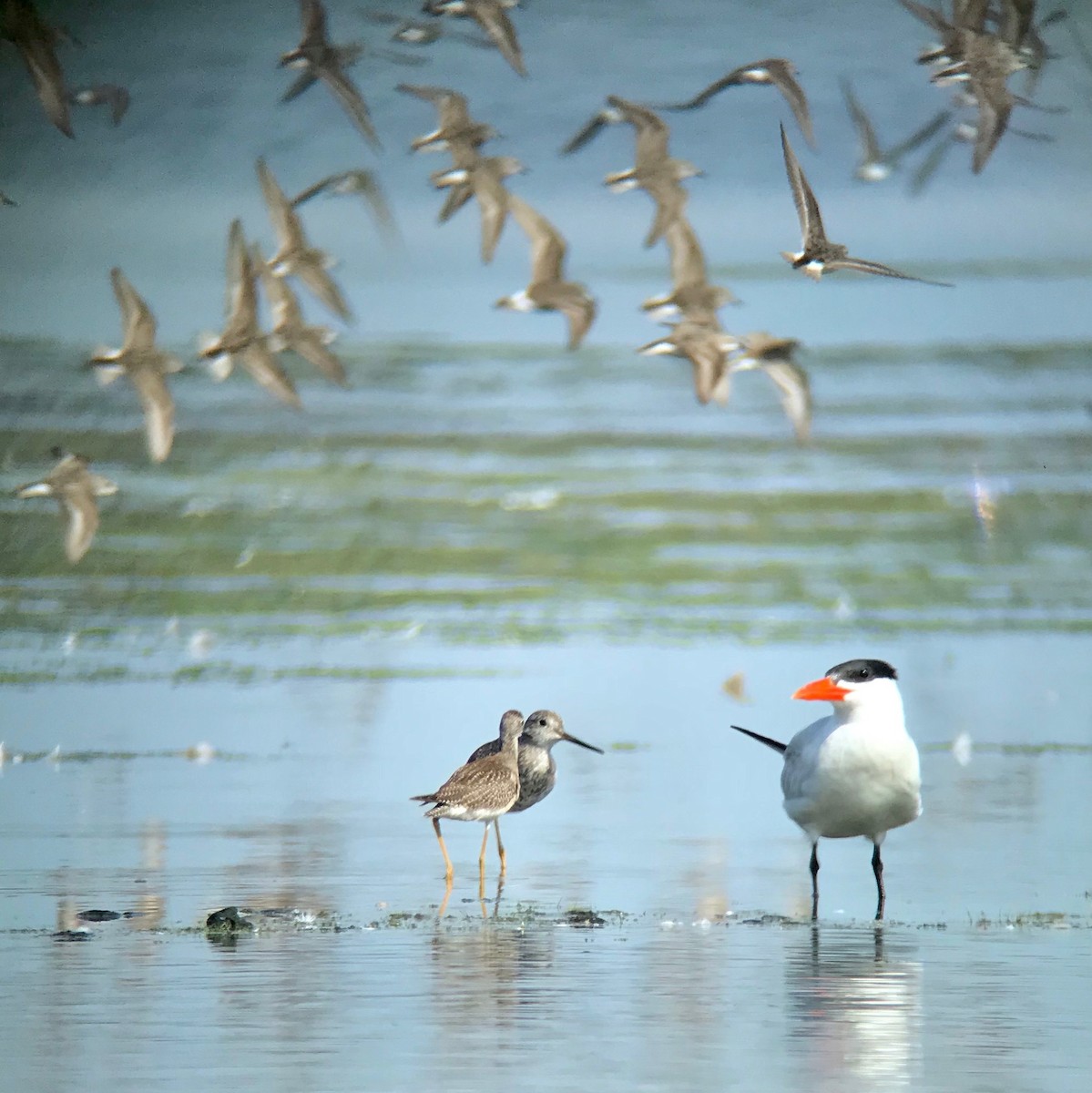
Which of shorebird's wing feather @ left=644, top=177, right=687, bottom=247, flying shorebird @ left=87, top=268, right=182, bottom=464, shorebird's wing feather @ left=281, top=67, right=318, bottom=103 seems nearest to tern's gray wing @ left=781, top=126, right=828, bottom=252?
shorebird's wing feather @ left=644, top=177, right=687, bottom=247

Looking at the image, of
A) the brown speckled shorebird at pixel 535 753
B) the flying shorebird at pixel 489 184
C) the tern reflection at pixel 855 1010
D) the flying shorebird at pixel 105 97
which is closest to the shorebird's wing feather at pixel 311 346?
the flying shorebird at pixel 489 184

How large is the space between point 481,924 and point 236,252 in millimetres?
8283

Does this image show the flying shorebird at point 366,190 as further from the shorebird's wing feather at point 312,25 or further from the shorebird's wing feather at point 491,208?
the shorebird's wing feather at point 491,208

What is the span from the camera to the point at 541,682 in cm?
1112

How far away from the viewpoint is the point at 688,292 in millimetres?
14367

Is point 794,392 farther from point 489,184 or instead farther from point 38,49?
point 38,49

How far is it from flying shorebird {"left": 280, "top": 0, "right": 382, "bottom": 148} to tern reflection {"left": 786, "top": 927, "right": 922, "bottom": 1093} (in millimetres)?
10110

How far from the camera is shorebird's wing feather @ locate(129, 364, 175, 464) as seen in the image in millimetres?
14141

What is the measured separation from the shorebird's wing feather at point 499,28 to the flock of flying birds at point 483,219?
0.06 feet

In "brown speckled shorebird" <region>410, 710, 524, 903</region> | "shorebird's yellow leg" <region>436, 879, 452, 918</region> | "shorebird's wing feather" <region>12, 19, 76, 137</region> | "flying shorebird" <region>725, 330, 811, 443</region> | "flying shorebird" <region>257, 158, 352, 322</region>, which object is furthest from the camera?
"shorebird's wing feather" <region>12, 19, 76, 137</region>

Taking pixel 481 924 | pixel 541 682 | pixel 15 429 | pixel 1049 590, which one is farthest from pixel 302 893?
pixel 15 429

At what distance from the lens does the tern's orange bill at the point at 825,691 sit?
21.9ft

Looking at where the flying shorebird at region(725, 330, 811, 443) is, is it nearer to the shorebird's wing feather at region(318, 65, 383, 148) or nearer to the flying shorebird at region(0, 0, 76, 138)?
the shorebird's wing feather at region(318, 65, 383, 148)

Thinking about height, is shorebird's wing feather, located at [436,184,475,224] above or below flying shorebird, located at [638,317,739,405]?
above
